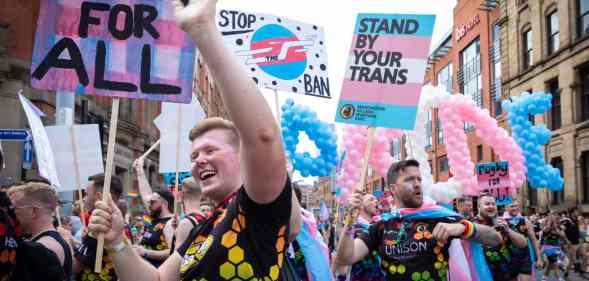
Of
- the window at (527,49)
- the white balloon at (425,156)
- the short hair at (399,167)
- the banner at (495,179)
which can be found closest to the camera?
the short hair at (399,167)

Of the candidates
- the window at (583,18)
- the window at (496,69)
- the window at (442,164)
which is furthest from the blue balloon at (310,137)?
the window at (442,164)

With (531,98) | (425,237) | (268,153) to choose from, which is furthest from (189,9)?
(531,98)

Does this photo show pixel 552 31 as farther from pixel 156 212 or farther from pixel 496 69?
pixel 156 212

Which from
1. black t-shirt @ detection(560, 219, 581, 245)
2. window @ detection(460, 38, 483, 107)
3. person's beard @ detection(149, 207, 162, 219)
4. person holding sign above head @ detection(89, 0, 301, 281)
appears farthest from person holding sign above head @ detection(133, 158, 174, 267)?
window @ detection(460, 38, 483, 107)

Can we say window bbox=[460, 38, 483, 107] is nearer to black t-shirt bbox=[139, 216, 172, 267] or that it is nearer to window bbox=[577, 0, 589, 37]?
window bbox=[577, 0, 589, 37]

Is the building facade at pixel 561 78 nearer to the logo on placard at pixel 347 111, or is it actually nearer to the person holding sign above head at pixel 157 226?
the person holding sign above head at pixel 157 226

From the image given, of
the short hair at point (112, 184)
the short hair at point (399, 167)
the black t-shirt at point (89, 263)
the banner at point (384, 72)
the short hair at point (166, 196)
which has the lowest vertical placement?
the black t-shirt at point (89, 263)

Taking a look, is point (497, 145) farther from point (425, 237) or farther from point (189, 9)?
point (189, 9)

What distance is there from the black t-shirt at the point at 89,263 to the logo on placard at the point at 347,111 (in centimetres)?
237

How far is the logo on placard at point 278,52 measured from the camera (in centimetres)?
738

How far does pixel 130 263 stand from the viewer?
9.26 ft

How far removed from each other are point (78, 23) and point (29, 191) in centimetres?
143

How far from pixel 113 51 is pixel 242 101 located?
71.3 inches

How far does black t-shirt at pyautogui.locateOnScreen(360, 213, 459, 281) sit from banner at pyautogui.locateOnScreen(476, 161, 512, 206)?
17.1ft
